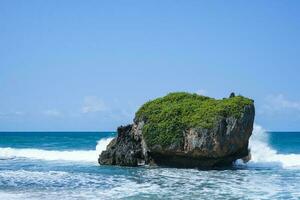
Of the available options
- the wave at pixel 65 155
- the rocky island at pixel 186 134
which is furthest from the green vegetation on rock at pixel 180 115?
the wave at pixel 65 155

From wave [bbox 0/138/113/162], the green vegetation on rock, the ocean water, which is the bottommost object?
the ocean water

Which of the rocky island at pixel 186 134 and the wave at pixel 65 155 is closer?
the rocky island at pixel 186 134

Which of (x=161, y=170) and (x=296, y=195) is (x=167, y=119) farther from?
Result: (x=296, y=195)

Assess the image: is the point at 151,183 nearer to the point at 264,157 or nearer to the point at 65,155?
the point at 264,157

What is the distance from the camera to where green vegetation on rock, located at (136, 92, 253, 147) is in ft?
107

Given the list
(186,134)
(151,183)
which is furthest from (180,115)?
(151,183)

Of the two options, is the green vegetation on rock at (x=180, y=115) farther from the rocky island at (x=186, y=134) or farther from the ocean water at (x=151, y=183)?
the ocean water at (x=151, y=183)

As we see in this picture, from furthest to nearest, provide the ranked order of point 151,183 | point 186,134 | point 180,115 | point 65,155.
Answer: point 65,155 → point 180,115 → point 186,134 → point 151,183

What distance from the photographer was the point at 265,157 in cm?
4197

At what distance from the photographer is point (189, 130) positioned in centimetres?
3281

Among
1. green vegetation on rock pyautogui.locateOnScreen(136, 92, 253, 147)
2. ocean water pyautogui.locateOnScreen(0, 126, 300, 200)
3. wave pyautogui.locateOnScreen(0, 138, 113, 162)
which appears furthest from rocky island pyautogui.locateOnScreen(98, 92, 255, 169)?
wave pyautogui.locateOnScreen(0, 138, 113, 162)

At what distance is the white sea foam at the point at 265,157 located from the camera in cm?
3766

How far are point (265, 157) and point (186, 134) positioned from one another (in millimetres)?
11975

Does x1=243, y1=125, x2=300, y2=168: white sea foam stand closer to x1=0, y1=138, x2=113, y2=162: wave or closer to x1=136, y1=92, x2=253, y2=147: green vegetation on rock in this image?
x1=136, y1=92, x2=253, y2=147: green vegetation on rock
